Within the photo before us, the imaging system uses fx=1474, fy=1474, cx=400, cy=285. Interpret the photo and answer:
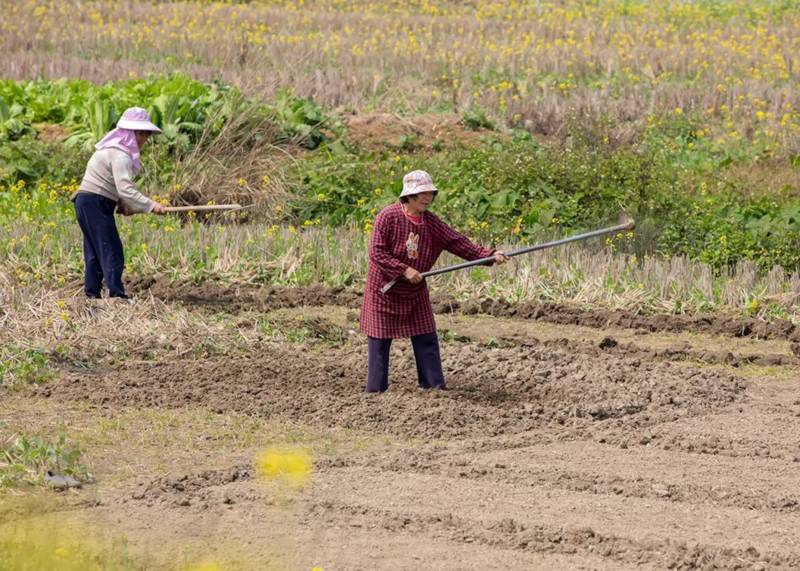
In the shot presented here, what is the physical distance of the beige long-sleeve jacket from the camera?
36.2 ft

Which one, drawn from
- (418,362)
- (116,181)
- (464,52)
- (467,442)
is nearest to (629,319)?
(418,362)

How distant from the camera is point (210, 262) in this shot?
12.8 m

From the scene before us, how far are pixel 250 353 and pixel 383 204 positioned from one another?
173 inches

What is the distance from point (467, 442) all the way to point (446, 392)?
102 cm

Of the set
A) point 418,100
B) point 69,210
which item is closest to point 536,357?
point 69,210

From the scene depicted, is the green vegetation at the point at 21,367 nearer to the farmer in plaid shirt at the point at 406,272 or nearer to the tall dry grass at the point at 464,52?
the farmer in plaid shirt at the point at 406,272

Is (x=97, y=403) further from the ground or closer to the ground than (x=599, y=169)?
closer to the ground

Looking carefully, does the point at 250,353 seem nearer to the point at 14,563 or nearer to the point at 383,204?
the point at 383,204

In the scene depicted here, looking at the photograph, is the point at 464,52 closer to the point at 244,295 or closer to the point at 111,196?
the point at 244,295

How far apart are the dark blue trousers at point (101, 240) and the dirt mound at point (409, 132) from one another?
5.78 metres

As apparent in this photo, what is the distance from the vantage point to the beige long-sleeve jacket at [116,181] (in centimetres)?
1104

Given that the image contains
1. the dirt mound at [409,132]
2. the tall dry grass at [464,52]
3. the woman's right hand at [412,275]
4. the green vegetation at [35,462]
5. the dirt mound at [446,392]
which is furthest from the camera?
the tall dry grass at [464,52]

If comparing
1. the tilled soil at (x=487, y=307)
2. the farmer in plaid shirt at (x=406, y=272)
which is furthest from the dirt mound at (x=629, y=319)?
the farmer in plaid shirt at (x=406, y=272)

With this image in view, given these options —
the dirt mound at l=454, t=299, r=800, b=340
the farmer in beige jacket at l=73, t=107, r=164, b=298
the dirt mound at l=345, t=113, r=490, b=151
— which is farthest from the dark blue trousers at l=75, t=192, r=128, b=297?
the dirt mound at l=345, t=113, r=490, b=151
